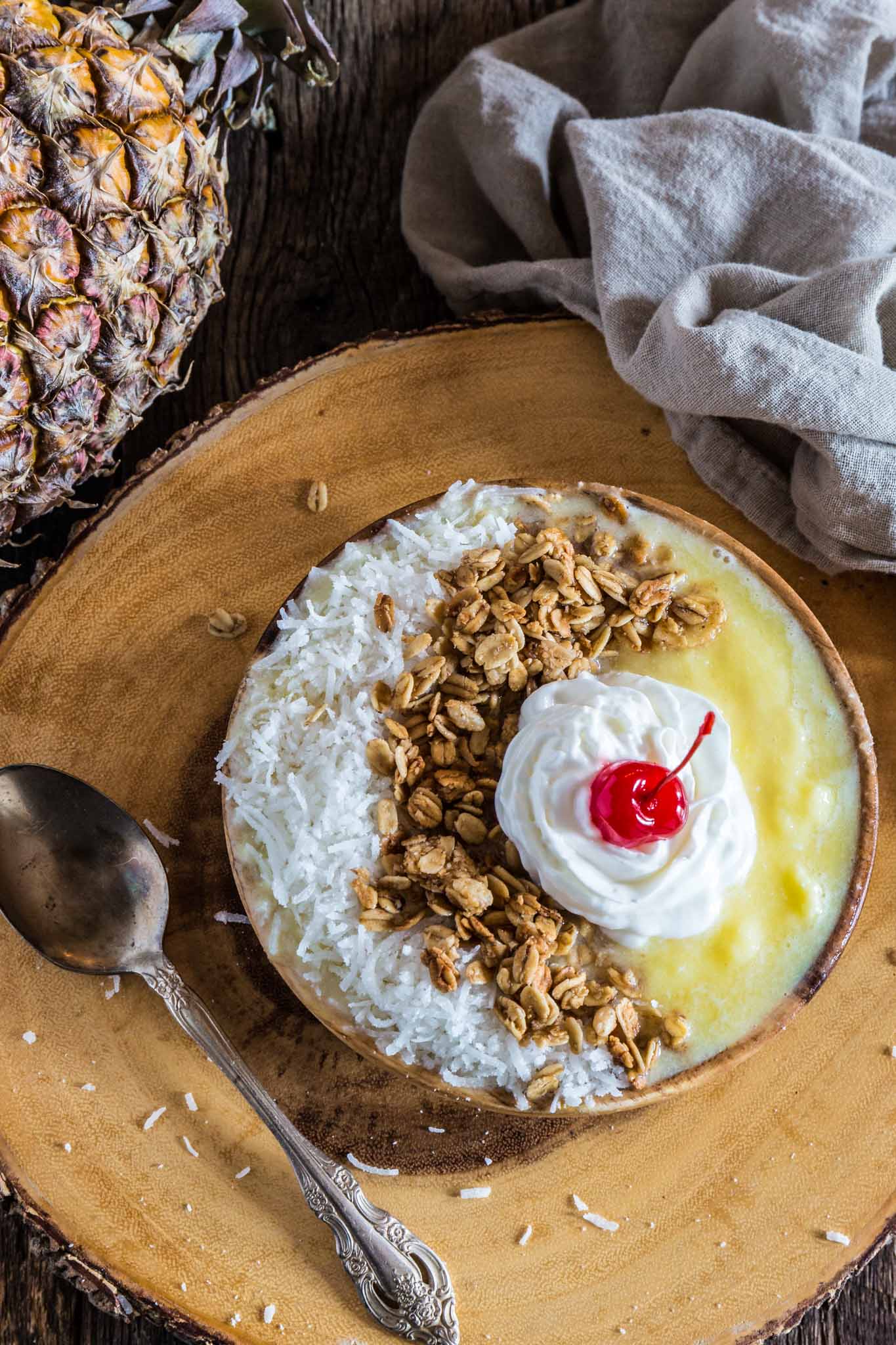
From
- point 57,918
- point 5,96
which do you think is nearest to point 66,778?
point 57,918

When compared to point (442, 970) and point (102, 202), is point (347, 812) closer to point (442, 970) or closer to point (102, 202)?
point (442, 970)

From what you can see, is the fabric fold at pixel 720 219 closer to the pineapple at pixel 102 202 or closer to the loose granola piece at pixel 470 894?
the pineapple at pixel 102 202

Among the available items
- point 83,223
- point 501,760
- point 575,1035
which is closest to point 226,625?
point 501,760

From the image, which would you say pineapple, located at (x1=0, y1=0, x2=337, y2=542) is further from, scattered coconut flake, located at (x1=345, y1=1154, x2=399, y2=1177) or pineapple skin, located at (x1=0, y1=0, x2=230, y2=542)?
scattered coconut flake, located at (x1=345, y1=1154, x2=399, y2=1177)

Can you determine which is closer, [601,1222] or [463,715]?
[463,715]

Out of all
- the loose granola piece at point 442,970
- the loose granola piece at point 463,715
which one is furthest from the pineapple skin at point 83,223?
the loose granola piece at point 442,970

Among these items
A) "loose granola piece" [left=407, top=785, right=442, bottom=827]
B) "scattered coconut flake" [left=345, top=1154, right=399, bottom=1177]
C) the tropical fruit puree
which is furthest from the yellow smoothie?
"scattered coconut flake" [left=345, top=1154, right=399, bottom=1177]

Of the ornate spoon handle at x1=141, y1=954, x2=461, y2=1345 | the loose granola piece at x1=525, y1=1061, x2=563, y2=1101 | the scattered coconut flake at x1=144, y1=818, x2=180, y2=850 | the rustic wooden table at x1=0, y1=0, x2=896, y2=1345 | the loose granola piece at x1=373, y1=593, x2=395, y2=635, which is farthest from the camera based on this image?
the rustic wooden table at x1=0, y1=0, x2=896, y2=1345
